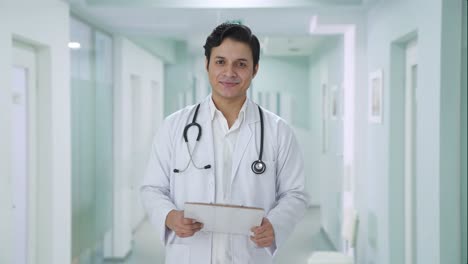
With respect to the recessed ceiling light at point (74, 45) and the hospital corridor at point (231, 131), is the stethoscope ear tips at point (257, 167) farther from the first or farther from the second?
the recessed ceiling light at point (74, 45)

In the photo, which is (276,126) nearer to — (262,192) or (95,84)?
(262,192)

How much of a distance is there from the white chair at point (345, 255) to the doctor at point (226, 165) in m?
2.09

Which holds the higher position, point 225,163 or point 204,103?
point 204,103

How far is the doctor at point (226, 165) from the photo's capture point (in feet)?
6.33

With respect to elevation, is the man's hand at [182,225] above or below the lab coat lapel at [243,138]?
below

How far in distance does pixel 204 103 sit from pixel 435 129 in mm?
1211

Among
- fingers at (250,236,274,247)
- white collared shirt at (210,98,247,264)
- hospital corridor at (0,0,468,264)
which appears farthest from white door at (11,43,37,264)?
fingers at (250,236,274,247)

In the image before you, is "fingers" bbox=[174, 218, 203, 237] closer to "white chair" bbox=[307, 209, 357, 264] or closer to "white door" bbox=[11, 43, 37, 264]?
"white door" bbox=[11, 43, 37, 264]

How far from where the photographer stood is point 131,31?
18.4ft

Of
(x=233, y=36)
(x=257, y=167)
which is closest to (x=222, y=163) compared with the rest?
(x=257, y=167)

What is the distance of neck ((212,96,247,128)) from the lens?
2.03 m

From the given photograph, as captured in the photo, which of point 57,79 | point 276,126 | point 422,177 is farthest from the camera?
point 57,79

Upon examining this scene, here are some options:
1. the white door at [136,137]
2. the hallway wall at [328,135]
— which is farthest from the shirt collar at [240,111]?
the white door at [136,137]

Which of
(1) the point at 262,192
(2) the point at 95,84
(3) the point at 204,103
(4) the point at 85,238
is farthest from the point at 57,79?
(1) the point at 262,192
